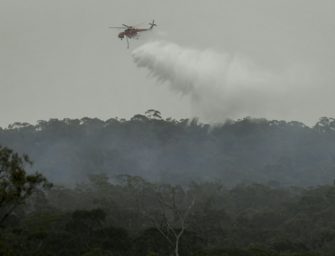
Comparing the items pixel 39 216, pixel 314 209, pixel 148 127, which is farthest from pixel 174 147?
pixel 39 216

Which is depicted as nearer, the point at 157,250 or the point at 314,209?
the point at 157,250

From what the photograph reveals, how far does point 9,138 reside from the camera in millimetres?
164000

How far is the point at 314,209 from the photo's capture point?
83.5 metres

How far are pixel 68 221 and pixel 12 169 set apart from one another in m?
28.5

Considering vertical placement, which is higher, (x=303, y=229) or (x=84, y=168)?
(x=84, y=168)

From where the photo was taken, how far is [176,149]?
165 metres

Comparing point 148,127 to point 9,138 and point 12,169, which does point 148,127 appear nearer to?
point 9,138

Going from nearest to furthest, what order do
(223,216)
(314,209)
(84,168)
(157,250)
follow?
(157,250) → (223,216) → (314,209) → (84,168)

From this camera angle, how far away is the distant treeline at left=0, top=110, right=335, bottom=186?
150 meters

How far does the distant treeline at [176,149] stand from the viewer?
149875 millimetres

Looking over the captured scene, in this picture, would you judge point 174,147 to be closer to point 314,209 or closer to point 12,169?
point 314,209

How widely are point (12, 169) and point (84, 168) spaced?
117 metres

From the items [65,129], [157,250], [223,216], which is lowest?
[157,250]

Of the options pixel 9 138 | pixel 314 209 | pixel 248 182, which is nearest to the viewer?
pixel 314 209
